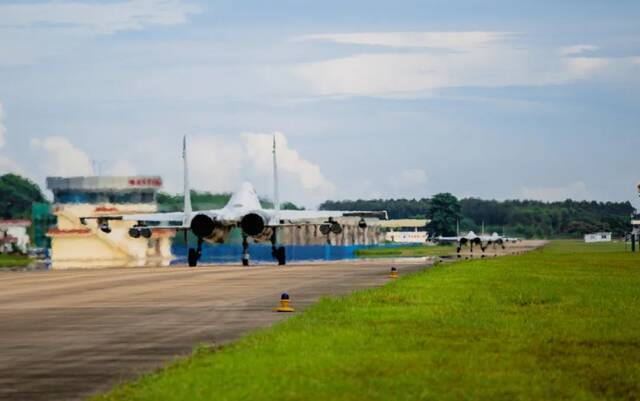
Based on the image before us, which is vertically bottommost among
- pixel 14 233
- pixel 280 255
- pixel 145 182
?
pixel 280 255

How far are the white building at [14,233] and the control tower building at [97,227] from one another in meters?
24.2

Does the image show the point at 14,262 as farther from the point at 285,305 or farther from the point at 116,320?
the point at 116,320

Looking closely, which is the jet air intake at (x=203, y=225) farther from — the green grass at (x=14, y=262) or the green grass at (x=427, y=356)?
the green grass at (x=427, y=356)

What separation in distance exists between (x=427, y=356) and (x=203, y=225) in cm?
5498

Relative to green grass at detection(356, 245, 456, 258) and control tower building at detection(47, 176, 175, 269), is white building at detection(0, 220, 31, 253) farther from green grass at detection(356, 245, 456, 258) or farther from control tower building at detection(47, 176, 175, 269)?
green grass at detection(356, 245, 456, 258)

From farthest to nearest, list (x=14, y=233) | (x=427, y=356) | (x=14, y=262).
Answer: (x=14, y=233) < (x=14, y=262) < (x=427, y=356)

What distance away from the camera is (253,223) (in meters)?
72.4

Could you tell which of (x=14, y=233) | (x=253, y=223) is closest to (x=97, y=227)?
(x=253, y=223)

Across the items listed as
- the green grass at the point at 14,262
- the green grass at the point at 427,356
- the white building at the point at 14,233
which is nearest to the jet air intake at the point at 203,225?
the green grass at the point at 14,262

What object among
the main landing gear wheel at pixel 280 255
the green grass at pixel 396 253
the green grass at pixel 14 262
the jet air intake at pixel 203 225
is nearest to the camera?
the jet air intake at pixel 203 225

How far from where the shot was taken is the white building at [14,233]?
16475 cm

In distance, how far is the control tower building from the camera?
353 feet

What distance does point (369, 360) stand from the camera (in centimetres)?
1794

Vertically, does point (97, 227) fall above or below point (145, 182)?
below
